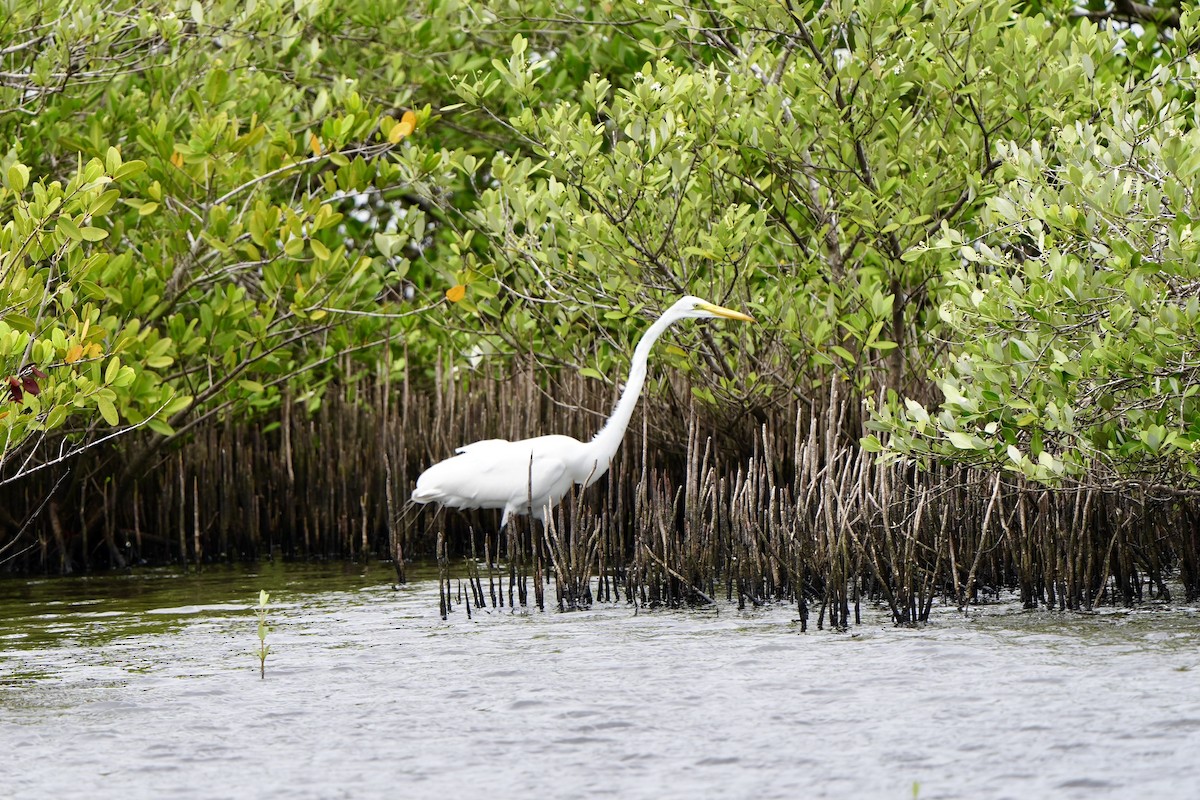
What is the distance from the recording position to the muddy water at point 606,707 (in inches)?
141

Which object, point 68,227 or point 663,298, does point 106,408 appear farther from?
point 663,298

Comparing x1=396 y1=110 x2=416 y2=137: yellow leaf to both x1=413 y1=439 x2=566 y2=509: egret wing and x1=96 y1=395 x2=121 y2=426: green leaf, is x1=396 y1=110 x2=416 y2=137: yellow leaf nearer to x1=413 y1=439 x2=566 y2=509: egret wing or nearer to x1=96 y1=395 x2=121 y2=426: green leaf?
x1=413 y1=439 x2=566 y2=509: egret wing

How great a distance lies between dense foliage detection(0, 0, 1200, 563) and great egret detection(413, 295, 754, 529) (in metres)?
0.47

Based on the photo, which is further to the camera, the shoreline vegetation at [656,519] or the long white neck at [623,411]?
the long white neck at [623,411]

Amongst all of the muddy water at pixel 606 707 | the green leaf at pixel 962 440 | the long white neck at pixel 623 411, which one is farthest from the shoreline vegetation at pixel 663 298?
the muddy water at pixel 606 707

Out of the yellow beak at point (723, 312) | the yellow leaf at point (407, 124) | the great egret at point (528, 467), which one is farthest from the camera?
the yellow leaf at point (407, 124)

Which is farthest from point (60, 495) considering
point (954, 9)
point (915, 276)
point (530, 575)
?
point (954, 9)

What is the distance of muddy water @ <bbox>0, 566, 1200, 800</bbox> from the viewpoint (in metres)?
3.58

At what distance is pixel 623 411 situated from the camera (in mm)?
6984

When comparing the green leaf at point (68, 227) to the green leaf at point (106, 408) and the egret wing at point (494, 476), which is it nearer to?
the green leaf at point (106, 408)

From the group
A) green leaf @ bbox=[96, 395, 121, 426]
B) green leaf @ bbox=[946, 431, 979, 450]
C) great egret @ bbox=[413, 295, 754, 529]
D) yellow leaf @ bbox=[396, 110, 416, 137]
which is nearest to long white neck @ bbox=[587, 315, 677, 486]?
great egret @ bbox=[413, 295, 754, 529]

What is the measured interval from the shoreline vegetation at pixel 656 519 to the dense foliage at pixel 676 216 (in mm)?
279

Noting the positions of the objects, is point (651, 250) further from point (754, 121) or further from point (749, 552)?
point (749, 552)

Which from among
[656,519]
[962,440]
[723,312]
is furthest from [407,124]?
[962,440]
